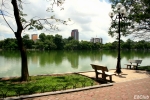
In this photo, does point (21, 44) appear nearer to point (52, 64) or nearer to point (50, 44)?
point (52, 64)

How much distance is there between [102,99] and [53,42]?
93.9 meters

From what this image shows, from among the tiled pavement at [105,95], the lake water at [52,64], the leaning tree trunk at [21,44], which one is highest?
the leaning tree trunk at [21,44]

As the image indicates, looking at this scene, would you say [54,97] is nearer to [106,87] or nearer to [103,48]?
[106,87]

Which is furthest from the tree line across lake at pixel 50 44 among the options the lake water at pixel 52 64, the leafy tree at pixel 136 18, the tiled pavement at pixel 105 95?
the tiled pavement at pixel 105 95

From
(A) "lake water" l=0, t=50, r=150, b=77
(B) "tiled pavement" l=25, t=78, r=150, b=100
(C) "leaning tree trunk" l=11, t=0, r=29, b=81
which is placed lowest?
(A) "lake water" l=0, t=50, r=150, b=77

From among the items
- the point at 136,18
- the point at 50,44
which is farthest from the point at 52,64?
the point at 50,44

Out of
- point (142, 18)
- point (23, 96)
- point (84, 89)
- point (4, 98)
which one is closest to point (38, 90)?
point (23, 96)

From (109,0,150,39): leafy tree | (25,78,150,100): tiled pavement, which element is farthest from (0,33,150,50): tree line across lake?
(25,78,150,100): tiled pavement

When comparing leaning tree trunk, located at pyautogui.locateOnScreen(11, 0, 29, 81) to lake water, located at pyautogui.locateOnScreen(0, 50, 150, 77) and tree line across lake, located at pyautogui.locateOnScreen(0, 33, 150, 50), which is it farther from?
tree line across lake, located at pyautogui.locateOnScreen(0, 33, 150, 50)

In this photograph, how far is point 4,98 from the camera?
19.1 feet

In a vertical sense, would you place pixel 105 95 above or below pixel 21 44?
below

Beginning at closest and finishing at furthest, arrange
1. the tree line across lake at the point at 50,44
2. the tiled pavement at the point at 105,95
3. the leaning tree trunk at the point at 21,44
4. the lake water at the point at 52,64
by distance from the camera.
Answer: the tiled pavement at the point at 105,95
the leaning tree trunk at the point at 21,44
the lake water at the point at 52,64
the tree line across lake at the point at 50,44

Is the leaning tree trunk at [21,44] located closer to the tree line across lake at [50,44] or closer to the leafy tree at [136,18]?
the leafy tree at [136,18]

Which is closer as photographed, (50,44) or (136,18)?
(136,18)
